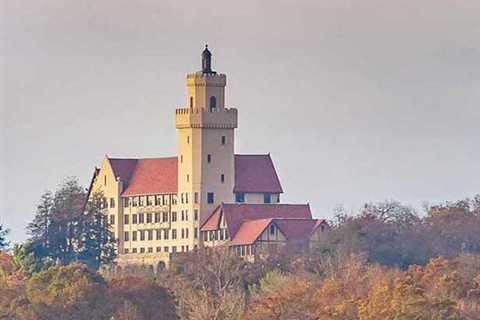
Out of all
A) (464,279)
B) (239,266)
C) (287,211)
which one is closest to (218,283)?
(239,266)

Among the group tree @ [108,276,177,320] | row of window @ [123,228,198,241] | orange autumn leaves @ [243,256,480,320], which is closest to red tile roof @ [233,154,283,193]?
row of window @ [123,228,198,241]

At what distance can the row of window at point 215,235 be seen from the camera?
160500mm

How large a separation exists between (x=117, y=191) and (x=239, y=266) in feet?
87.3

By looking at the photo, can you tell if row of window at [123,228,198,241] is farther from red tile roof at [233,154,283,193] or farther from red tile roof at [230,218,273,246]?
red tile roof at [230,218,273,246]

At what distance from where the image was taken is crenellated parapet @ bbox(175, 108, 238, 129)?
167m

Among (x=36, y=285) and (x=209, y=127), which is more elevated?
(x=209, y=127)

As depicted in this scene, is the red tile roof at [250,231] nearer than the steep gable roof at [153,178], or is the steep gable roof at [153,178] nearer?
the red tile roof at [250,231]

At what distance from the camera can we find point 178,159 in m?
168

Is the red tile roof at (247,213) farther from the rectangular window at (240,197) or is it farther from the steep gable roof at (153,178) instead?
the steep gable roof at (153,178)

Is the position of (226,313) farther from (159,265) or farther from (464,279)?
(159,265)

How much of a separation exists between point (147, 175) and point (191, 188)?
3783 millimetres

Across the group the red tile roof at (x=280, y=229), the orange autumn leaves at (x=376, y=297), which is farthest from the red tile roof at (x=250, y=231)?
the orange autumn leaves at (x=376, y=297)

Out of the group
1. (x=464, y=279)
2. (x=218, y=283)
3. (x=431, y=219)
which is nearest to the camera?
(x=464, y=279)

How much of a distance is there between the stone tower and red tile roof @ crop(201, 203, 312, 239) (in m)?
1.17
